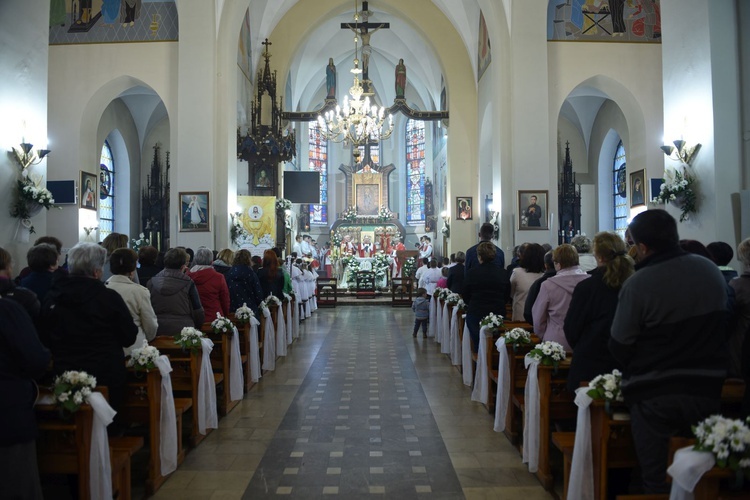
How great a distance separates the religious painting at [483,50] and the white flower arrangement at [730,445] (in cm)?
1538

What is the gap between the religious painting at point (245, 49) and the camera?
16.5m

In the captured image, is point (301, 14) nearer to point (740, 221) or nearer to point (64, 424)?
point (740, 221)

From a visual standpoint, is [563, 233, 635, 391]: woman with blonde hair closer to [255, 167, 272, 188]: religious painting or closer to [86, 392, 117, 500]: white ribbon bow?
[86, 392, 117, 500]: white ribbon bow

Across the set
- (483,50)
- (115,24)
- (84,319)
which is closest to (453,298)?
(84,319)

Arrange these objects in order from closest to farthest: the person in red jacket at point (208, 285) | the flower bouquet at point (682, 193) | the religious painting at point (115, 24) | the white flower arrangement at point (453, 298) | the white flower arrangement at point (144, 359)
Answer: the white flower arrangement at point (144, 359) → the person in red jacket at point (208, 285) → the flower bouquet at point (682, 193) → the white flower arrangement at point (453, 298) → the religious painting at point (115, 24)

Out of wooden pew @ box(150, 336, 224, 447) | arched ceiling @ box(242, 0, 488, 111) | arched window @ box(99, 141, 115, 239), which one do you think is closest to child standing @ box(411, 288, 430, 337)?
wooden pew @ box(150, 336, 224, 447)

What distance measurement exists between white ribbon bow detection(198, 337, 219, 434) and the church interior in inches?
6.4

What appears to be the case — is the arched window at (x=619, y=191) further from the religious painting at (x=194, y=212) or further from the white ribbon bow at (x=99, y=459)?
the white ribbon bow at (x=99, y=459)

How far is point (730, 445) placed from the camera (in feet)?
7.16

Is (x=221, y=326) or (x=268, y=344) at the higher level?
(x=221, y=326)

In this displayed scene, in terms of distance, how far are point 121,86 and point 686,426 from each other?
14132 millimetres

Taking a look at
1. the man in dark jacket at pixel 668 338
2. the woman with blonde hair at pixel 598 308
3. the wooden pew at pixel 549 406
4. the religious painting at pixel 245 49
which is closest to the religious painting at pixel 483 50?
the religious painting at pixel 245 49

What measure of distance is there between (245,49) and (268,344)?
1167 cm

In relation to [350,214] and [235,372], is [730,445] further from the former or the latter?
[350,214]
